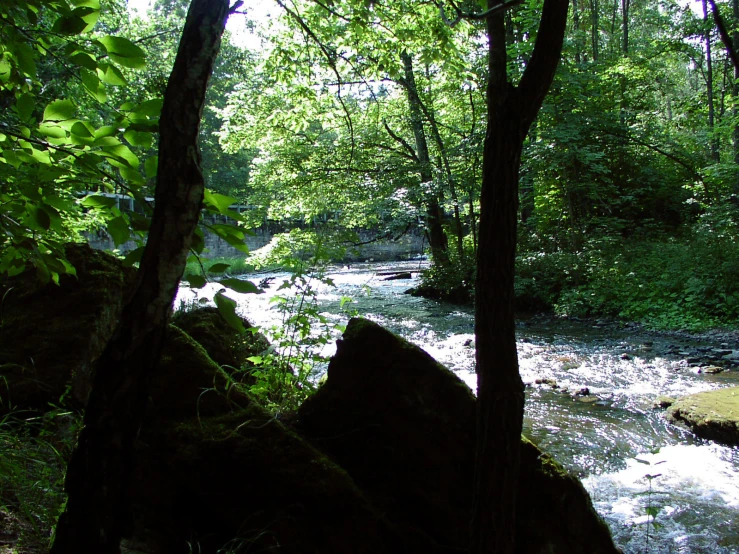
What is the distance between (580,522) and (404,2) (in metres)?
Result: 3.97

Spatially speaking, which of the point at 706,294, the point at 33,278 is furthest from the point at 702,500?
the point at 706,294

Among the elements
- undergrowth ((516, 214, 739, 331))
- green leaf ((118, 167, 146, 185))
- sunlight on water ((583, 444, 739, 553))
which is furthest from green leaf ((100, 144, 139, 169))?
undergrowth ((516, 214, 739, 331))

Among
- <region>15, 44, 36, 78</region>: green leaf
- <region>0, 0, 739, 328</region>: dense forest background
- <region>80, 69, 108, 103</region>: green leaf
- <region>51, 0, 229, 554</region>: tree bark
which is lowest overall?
<region>51, 0, 229, 554</region>: tree bark

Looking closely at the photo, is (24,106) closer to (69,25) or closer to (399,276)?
(69,25)

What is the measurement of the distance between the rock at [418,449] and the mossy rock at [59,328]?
1806 mm

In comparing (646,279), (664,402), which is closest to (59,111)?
(664,402)

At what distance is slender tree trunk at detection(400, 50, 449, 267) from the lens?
13917mm

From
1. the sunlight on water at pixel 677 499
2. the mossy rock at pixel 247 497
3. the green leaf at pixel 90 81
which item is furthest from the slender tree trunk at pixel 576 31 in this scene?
the green leaf at pixel 90 81

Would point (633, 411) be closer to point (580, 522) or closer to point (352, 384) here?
point (580, 522)

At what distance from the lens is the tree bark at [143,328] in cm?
122

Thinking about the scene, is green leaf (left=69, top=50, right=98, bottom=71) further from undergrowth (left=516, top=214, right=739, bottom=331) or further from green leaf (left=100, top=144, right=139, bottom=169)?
undergrowth (left=516, top=214, right=739, bottom=331)

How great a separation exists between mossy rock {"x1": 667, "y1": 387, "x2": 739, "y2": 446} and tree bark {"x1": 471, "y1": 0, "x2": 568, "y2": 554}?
4279 mm

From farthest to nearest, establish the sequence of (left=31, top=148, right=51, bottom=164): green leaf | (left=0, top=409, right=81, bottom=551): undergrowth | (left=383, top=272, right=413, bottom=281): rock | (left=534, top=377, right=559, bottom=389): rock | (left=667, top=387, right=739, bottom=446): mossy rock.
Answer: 1. (left=383, top=272, right=413, bottom=281): rock
2. (left=534, top=377, right=559, bottom=389): rock
3. (left=667, top=387, right=739, bottom=446): mossy rock
4. (left=0, top=409, right=81, bottom=551): undergrowth
5. (left=31, top=148, right=51, bottom=164): green leaf

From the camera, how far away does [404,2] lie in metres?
4.07
